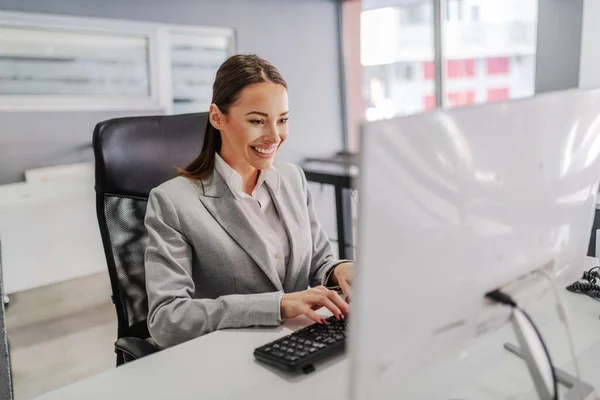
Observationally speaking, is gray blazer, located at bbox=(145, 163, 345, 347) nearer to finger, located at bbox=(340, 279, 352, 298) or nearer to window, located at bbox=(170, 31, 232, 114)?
finger, located at bbox=(340, 279, 352, 298)

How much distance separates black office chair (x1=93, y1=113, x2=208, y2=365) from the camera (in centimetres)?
145

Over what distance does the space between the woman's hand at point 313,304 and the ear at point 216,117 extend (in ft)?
1.53

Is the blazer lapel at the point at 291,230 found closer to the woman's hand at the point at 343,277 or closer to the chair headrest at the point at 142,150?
the woman's hand at the point at 343,277

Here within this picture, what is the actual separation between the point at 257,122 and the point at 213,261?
339 millimetres

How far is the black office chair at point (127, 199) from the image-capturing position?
4.75 ft

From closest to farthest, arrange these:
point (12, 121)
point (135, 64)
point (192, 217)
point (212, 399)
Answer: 1. point (212, 399)
2. point (192, 217)
3. point (12, 121)
4. point (135, 64)

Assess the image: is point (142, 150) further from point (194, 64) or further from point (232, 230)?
point (194, 64)

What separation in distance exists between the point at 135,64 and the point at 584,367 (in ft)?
11.5

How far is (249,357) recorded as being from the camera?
3.22ft

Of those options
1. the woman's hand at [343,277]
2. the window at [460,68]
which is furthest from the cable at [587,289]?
the window at [460,68]

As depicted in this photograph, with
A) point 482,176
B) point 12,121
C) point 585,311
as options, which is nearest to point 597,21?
point 585,311

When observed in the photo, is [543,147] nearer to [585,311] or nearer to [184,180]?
[585,311]

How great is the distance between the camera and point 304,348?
0.96 meters

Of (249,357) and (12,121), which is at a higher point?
(12,121)
